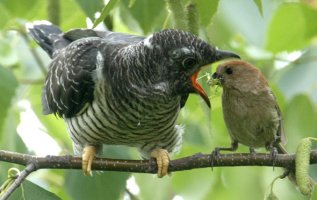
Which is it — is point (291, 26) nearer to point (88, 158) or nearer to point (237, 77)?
point (237, 77)

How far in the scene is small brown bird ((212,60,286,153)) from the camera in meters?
3.26

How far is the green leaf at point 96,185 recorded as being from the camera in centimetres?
315

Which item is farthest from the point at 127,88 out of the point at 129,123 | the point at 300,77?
the point at 300,77

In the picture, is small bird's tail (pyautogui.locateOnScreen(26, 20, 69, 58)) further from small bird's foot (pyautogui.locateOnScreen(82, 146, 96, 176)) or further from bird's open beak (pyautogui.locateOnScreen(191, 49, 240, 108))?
bird's open beak (pyautogui.locateOnScreen(191, 49, 240, 108))

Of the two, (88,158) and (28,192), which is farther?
(88,158)

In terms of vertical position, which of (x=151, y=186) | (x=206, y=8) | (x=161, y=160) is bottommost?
(x=151, y=186)

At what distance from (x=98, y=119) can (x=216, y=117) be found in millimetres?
670

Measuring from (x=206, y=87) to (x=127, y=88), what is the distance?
0.44m

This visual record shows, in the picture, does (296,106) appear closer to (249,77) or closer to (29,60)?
(249,77)

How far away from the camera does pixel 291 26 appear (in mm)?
3484

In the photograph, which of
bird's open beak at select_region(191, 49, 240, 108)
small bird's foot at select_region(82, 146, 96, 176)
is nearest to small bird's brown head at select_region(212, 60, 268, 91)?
bird's open beak at select_region(191, 49, 240, 108)

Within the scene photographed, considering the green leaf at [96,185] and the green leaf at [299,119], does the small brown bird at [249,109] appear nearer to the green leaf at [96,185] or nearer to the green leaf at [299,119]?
the green leaf at [299,119]

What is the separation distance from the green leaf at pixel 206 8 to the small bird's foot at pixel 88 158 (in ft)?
3.82

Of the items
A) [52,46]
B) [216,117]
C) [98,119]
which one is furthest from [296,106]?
[52,46]
